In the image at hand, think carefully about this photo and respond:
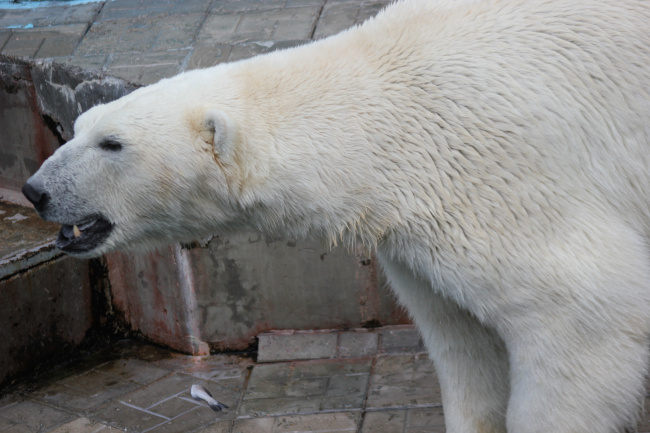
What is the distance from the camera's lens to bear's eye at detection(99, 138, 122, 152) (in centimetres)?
258

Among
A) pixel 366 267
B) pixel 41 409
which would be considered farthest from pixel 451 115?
pixel 41 409

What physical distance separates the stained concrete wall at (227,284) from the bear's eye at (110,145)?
1.67m

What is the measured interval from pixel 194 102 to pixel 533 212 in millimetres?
1034

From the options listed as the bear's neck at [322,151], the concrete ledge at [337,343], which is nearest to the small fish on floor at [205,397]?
the concrete ledge at [337,343]

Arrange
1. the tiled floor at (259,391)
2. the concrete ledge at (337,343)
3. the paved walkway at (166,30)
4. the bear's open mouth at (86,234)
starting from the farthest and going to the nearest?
the paved walkway at (166,30)
the concrete ledge at (337,343)
the tiled floor at (259,391)
the bear's open mouth at (86,234)

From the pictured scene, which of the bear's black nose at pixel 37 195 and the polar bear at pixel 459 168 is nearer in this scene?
the polar bear at pixel 459 168

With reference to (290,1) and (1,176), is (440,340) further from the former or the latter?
(1,176)

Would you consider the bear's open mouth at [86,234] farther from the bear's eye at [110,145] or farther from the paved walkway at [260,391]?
the paved walkway at [260,391]

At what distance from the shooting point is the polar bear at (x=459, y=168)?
2.42 meters

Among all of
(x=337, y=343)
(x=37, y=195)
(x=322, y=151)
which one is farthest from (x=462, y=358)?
(x=337, y=343)

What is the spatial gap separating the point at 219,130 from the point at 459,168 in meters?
0.70

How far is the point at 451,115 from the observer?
254cm

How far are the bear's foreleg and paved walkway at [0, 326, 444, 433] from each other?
0.65 metres

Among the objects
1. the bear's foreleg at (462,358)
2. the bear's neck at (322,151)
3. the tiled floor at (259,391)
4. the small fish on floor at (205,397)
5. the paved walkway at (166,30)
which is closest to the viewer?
the bear's neck at (322,151)
